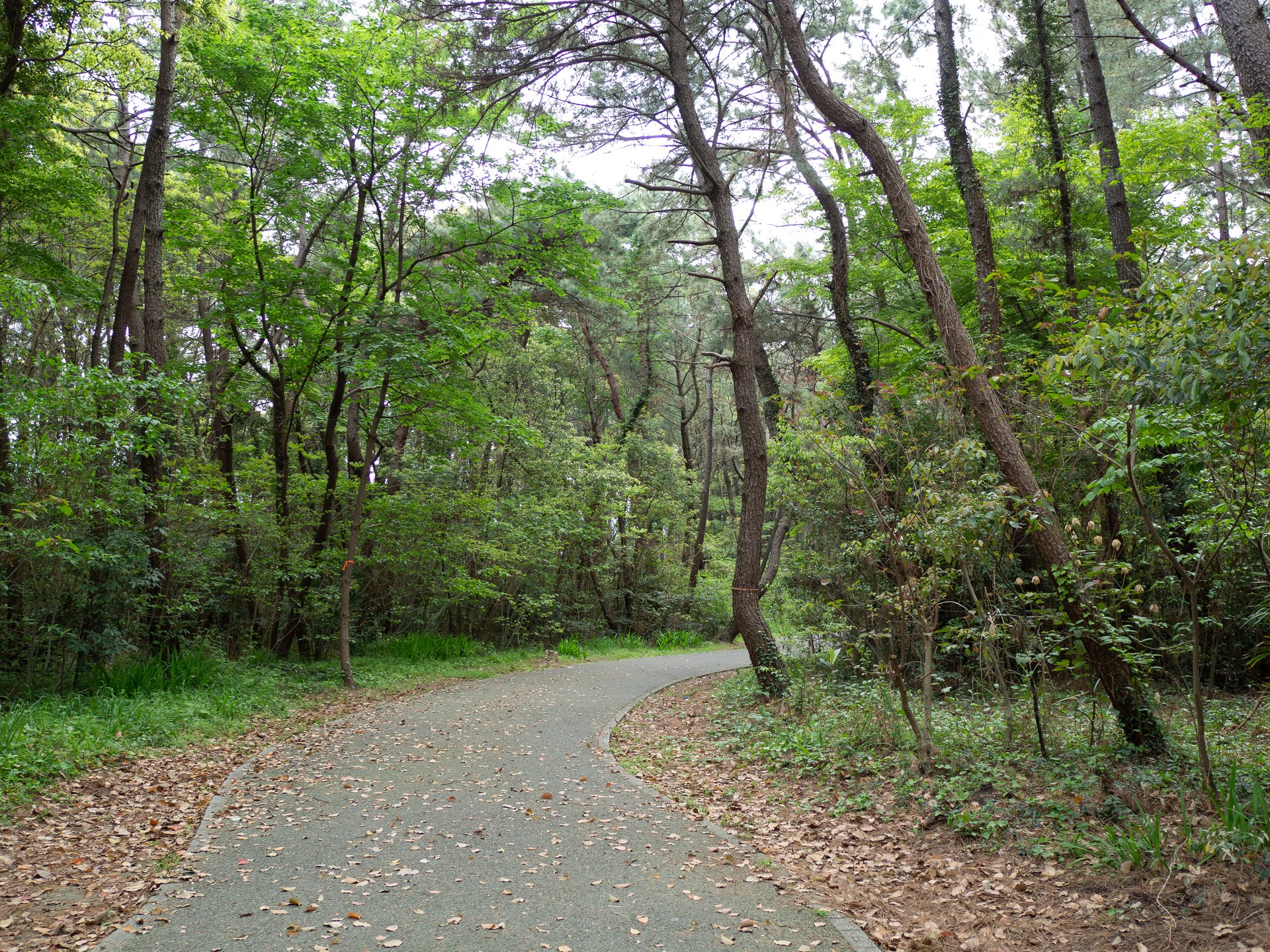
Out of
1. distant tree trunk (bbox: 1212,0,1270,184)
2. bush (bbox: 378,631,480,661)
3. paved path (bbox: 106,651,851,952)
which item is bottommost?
bush (bbox: 378,631,480,661)

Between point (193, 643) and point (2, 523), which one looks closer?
point (2, 523)

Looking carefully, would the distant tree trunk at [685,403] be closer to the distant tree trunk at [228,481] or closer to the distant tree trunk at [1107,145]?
the distant tree trunk at [228,481]

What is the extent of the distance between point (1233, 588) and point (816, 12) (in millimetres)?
10486

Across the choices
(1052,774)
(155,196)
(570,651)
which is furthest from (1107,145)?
(570,651)

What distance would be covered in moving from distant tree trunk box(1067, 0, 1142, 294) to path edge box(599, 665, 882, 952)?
333 inches

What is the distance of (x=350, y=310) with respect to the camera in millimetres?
11594

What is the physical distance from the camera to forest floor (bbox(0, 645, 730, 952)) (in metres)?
4.07

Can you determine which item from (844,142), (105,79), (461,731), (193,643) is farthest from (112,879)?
(844,142)

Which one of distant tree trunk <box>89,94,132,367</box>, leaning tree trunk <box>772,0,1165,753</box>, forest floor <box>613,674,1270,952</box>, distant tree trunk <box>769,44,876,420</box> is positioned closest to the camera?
forest floor <box>613,674,1270,952</box>

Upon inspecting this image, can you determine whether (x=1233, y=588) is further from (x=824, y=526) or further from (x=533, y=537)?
(x=533, y=537)

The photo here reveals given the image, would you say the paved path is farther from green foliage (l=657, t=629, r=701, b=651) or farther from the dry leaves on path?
green foliage (l=657, t=629, r=701, b=651)

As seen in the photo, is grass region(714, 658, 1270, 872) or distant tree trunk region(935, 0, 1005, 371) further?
distant tree trunk region(935, 0, 1005, 371)

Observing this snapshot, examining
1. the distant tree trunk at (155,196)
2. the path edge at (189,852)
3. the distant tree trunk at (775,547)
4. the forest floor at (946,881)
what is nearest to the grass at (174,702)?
the path edge at (189,852)

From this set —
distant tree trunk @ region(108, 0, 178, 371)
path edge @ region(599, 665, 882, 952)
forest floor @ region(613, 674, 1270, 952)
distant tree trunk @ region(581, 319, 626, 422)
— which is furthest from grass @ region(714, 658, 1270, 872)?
distant tree trunk @ region(581, 319, 626, 422)
